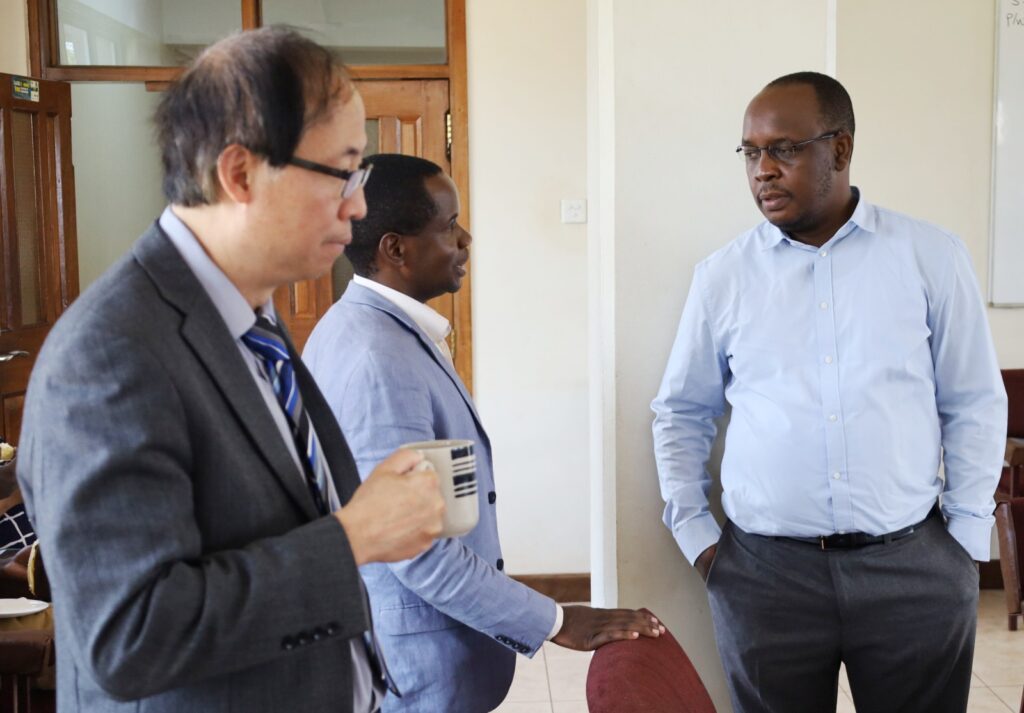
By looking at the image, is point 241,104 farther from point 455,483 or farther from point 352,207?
point 455,483

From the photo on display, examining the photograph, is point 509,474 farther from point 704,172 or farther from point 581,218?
point 704,172

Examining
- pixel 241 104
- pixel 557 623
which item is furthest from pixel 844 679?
pixel 241 104

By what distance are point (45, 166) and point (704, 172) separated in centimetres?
339

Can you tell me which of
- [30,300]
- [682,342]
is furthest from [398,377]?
[30,300]

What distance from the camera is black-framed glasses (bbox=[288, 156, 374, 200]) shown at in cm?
101

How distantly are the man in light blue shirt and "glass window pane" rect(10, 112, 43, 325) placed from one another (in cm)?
356

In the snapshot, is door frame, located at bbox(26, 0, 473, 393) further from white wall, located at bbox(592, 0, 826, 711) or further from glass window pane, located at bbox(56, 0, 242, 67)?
white wall, located at bbox(592, 0, 826, 711)

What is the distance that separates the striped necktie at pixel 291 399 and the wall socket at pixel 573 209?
347 cm

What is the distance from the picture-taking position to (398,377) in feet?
4.91

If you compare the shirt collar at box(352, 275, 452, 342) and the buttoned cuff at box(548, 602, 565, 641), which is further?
the shirt collar at box(352, 275, 452, 342)

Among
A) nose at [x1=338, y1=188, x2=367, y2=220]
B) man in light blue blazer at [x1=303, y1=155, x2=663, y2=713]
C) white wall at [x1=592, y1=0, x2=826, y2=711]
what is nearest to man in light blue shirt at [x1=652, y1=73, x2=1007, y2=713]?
white wall at [x1=592, y1=0, x2=826, y2=711]

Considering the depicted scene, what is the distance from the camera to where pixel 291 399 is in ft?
3.61

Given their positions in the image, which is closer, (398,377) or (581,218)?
(398,377)

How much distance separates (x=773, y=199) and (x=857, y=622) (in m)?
0.78
